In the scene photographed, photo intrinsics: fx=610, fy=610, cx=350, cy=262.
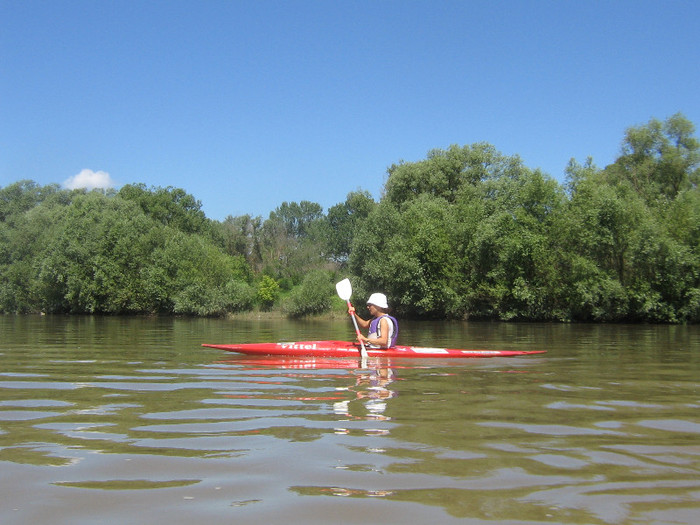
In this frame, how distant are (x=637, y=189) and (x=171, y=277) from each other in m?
31.7

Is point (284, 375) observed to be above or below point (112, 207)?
below

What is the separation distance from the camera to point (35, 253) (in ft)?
168

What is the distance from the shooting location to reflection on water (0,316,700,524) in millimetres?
2955

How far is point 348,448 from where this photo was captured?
4.05m

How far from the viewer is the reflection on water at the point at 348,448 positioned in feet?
9.70

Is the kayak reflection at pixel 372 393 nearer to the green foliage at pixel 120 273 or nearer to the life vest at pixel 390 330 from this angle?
the life vest at pixel 390 330

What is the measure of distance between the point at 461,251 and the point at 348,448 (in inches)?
1294

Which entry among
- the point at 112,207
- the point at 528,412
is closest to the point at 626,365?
the point at 528,412

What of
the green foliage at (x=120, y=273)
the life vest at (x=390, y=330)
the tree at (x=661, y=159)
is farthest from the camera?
the green foliage at (x=120, y=273)

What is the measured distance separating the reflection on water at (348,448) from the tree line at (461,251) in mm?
23334

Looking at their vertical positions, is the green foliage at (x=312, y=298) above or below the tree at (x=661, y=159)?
below

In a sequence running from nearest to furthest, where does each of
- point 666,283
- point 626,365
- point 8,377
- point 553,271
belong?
point 8,377
point 626,365
point 666,283
point 553,271

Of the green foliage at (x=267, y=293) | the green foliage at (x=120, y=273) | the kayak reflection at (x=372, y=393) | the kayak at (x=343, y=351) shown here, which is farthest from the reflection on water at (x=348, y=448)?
the green foliage at (x=120, y=273)

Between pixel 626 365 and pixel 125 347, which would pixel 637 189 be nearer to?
pixel 626 365
